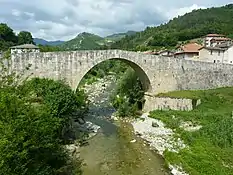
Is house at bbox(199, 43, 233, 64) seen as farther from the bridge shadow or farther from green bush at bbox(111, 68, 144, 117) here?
the bridge shadow

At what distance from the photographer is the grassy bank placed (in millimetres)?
16156

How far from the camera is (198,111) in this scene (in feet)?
87.5

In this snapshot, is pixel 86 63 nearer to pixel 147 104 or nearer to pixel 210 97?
pixel 147 104

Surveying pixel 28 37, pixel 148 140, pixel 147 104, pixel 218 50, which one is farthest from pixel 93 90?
pixel 28 37

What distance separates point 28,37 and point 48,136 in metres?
56.0

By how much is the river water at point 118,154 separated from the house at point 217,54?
2253 cm

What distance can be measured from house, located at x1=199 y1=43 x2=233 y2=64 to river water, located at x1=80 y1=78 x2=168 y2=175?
887 inches

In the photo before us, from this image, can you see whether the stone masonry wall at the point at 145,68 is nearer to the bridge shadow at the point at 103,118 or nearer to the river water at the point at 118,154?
the bridge shadow at the point at 103,118

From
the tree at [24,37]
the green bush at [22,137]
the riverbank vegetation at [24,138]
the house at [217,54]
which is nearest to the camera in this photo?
the green bush at [22,137]

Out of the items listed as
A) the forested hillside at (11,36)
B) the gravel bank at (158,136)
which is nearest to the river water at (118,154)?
the gravel bank at (158,136)

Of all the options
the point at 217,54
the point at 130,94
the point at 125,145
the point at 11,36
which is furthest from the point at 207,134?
the point at 11,36

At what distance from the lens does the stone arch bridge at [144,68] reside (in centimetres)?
2195

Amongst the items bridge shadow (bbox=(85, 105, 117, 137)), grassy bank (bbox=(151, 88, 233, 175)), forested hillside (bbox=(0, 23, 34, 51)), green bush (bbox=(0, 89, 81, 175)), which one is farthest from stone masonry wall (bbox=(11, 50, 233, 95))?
forested hillside (bbox=(0, 23, 34, 51))

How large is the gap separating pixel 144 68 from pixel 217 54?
1900cm
